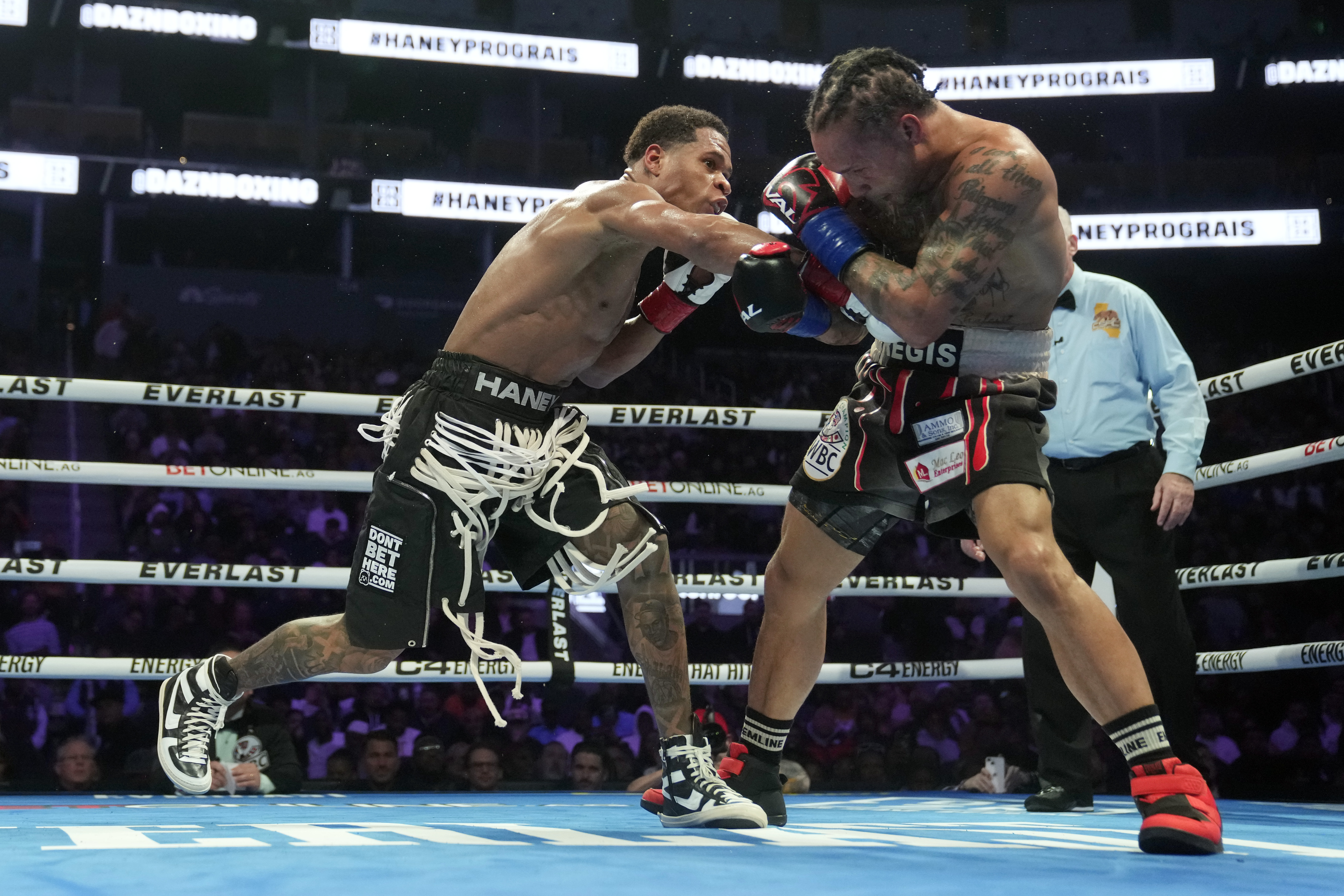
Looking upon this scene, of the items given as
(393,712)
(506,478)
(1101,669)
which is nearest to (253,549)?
(393,712)

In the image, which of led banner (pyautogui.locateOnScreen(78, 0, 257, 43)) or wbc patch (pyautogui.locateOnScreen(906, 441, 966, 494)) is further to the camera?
led banner (pyautogui.locateOnScreen(78, 0, 257, 43))

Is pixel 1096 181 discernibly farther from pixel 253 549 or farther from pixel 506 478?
pixel 506 478

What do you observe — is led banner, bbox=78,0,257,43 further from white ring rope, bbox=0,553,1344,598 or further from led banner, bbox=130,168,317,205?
white ring rope, bbox=0,553,1344,598

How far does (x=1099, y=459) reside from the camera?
2938mm

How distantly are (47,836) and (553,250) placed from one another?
4.29 feet

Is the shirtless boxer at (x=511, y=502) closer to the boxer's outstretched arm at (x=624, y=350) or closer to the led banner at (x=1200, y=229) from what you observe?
the boxer's outstretched arm at (x=624, y=350)

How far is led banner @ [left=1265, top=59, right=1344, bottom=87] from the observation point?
10266mm

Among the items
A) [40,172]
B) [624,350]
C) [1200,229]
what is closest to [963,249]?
[624,350]

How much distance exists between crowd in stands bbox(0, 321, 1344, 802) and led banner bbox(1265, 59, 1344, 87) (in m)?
2.56

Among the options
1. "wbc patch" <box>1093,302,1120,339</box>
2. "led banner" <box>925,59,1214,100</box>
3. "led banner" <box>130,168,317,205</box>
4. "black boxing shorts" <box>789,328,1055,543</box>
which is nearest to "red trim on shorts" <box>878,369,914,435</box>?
"black boxing shorts" <box>789,328,1055,543</box>

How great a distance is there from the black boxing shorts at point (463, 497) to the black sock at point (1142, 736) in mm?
891

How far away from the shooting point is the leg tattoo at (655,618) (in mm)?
2201

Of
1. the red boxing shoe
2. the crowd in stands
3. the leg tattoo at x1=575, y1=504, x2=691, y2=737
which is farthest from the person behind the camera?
the crowd in stands

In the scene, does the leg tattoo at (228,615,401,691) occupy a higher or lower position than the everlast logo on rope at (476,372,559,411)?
lower
